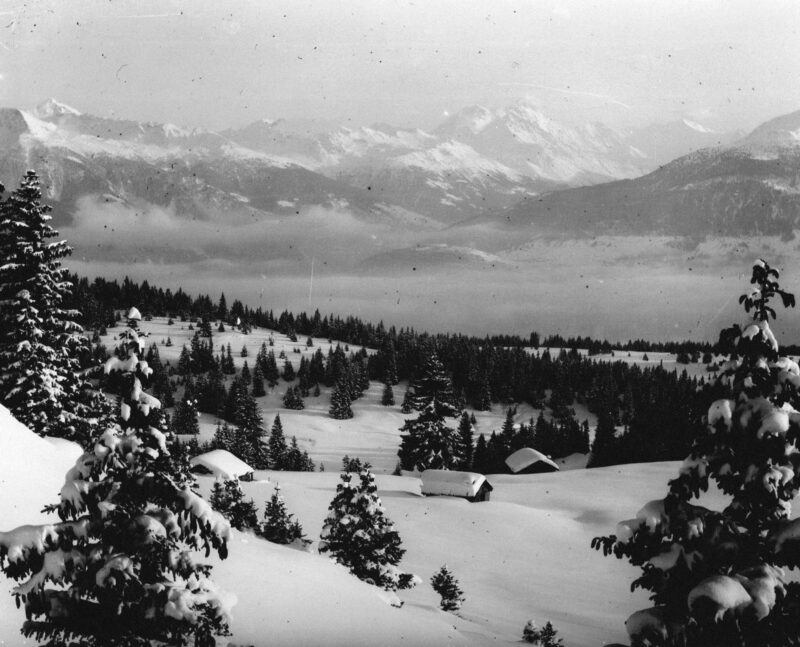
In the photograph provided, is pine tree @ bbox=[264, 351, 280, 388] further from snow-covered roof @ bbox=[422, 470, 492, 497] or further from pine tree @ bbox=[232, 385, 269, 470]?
snow-covered roof @ bbox=[422, 470, 492, 497]

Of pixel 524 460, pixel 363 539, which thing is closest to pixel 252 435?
pixel 524 460

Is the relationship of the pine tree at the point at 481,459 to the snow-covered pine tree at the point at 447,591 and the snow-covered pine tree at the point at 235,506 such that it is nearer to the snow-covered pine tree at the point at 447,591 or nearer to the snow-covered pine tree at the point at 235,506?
the snow-covered pine tree at the point at 235,506

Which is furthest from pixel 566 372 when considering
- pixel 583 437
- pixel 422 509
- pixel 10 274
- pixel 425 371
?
pixel 10 274

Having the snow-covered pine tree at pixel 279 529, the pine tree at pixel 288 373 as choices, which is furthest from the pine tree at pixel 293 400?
the snow-covered pine tree at pixel 279 529

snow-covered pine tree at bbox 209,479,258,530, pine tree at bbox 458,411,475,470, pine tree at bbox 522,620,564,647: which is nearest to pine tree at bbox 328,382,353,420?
pine tree at bbox 458,411,475,470

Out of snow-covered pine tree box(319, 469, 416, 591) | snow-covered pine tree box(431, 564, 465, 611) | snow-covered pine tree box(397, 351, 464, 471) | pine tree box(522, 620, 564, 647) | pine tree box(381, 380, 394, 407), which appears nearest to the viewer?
pine tree box(522, 620, 564, 647)

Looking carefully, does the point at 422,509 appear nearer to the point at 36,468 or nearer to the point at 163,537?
the point at 36,468

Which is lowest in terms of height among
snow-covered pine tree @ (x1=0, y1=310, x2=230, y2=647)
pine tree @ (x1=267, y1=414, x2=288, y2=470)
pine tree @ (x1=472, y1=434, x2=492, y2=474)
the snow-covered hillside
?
pine tree @ (x1=267, y1=414, x2=288, y2=470)
